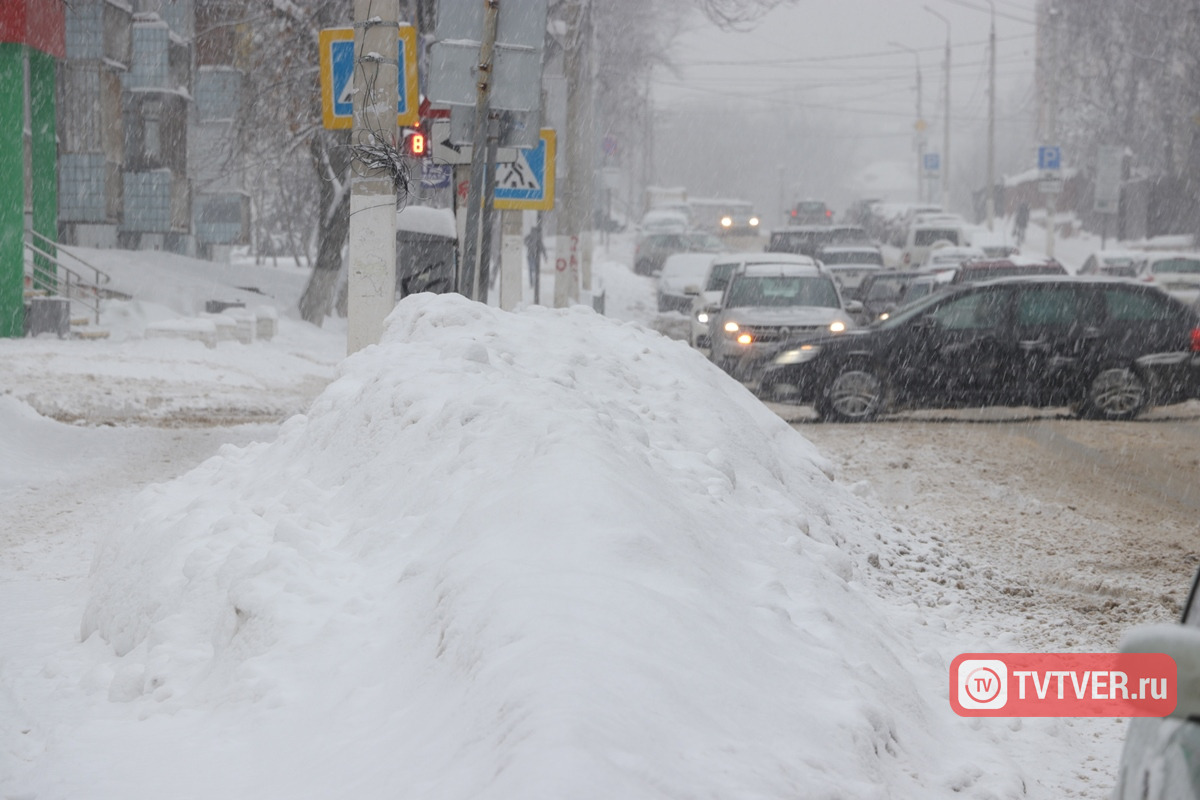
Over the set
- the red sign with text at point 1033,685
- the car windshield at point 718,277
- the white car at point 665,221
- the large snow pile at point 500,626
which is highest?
the white car at point 665,221

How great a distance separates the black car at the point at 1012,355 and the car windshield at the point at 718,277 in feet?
34.0

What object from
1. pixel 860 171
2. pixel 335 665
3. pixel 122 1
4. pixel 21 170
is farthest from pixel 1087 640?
pixel 860 171

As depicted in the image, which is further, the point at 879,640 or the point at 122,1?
the point at 122,1

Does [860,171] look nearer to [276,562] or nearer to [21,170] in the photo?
[21,170]

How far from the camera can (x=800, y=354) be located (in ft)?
46.0

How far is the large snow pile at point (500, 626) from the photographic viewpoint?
3268mm

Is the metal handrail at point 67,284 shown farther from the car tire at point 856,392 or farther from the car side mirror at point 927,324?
the car side mirror at point 927,324

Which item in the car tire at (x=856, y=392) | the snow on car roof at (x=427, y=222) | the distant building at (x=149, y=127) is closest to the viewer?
the car tire at (x=856, y=392)

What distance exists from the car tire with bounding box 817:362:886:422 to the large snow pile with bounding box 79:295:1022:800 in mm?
6704

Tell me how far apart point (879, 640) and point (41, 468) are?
7559 millimetres

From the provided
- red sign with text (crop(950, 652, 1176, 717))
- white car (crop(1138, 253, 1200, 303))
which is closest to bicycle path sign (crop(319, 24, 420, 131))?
red sign with text (crop(950, 652, 1176, 717))

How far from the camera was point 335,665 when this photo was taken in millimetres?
4129

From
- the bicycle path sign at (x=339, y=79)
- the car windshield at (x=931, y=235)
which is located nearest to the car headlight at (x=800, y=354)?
the bicycle path sign at (x=339, y=79)

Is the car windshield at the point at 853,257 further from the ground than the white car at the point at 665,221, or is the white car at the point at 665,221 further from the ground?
the white car at the point at 665,221
